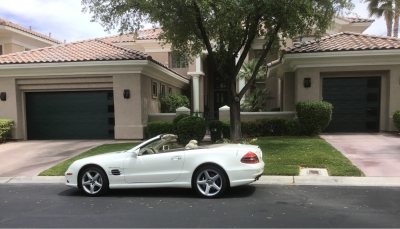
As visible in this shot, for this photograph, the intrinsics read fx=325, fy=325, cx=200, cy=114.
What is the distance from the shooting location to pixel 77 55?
1486 centimetres

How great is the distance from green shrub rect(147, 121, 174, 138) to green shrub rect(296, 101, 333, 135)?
526 centimetres

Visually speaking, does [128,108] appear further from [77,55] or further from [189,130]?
[189,130]

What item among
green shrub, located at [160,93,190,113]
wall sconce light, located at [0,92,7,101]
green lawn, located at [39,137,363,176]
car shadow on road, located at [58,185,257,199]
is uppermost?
wall sconce light, located at [0,92,7,101]

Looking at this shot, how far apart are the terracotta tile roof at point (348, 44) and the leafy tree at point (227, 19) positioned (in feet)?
4.80

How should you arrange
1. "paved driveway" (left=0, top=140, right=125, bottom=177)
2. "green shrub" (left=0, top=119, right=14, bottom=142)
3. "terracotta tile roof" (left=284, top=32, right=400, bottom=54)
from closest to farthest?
"paved driveway" (left=0, top=140, right=125, bottom=177), "terracotta tile roof" (left=284, top=32, right=400, bottom=54), "green shrub" (left=0, top=119, right=14, bottom=142)

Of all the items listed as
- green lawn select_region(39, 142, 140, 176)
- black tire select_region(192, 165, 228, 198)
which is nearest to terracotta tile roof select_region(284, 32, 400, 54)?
green lawn select_region(39, 142, 140, 176)

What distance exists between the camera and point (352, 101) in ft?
45.3

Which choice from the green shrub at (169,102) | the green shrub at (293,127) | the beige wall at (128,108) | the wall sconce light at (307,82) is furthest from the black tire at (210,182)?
the green shrub at (169,102)

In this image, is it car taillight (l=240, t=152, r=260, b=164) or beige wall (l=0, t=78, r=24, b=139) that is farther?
beige wall (l=0, t=78, r=24, b=139)

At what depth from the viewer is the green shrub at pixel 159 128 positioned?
13.5m

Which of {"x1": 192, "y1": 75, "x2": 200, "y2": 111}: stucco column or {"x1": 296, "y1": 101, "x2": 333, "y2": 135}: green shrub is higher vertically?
{"x1": 192, "y1": 75, "x2": 200, "y2": 111}: stucco column

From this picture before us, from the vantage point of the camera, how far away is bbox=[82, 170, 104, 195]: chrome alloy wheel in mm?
6691

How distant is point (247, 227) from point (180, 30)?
827 cm

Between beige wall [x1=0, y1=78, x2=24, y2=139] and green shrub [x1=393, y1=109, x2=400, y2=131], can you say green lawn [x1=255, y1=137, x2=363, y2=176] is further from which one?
beige wall [x1=0, y1=78, x2=24, y2=139]
